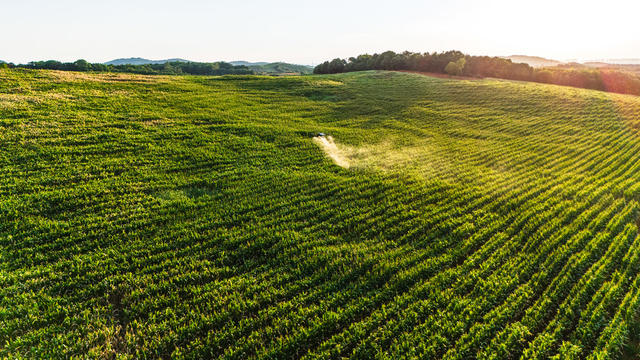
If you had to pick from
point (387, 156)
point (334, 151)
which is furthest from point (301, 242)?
point (387, 156)

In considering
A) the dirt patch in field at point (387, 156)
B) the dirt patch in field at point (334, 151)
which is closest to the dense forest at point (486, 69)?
the dirt patch in field at point (387, 156)

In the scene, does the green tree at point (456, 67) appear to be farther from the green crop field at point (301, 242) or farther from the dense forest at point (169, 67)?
the dense forest at point (169, 67)

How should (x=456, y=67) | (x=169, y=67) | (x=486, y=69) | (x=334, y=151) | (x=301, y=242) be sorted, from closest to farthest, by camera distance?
(x=301, y=242)
(x=334, y=151)
(x=456, y=67)
(x=486, y=69)
(x=169, y=67)

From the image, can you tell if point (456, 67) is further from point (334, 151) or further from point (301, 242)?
point (301, 242)

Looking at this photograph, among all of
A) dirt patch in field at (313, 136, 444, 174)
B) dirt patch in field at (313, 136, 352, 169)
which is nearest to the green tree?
dirt patch in field at (313, 136, 444, 174)

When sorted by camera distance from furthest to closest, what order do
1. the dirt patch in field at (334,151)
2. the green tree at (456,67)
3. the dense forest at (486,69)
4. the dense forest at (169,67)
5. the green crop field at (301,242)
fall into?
1. the dense forest at (169,67)
2. the green tree at (456,67)
3. the dense forest at (486,69)
4. the dirt patch in field at (334,151)
5. the green crop field at (301,242)
